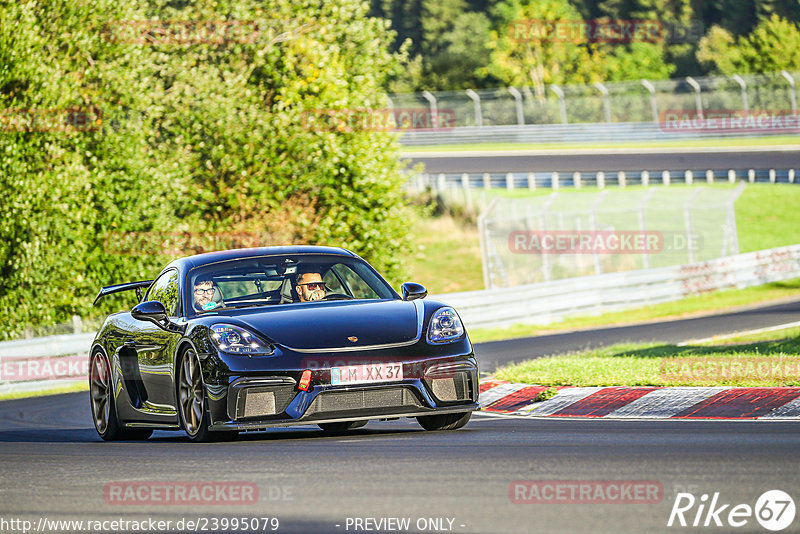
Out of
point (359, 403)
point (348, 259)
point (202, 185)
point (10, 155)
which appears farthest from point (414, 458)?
point (202, 185)

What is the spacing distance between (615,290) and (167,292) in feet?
58.5

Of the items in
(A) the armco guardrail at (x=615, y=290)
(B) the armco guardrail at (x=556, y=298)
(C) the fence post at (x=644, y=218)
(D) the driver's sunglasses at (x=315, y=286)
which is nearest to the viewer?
(D) the driver's sunglasses at (x=315, y=286)

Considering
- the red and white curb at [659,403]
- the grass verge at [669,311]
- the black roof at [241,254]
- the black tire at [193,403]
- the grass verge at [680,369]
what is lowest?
the grass verge at [669,311]

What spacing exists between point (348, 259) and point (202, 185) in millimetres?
Answer: 16740

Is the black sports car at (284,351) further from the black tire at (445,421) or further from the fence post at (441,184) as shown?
the fence post at (441,184)

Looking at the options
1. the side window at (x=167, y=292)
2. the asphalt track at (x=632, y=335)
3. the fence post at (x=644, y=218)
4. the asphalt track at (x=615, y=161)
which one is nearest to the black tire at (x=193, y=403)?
the side window at (x=167, y=292)

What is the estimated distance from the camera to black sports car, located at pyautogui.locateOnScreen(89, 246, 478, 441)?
27.7 ft

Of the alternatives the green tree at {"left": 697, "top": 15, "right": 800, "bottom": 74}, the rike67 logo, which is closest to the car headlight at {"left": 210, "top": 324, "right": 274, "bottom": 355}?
the rike67 logo

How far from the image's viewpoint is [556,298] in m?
25.9

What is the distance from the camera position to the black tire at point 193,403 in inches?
346

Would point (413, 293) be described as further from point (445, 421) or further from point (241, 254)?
point (241, 254)

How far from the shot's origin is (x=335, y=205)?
27.6 meters

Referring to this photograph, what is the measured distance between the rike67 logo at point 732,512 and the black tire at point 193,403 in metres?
3.97

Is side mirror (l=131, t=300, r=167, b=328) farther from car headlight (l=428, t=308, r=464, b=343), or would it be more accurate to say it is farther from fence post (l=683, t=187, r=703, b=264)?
fence post (l=683, t=187, r=703, b=264)
